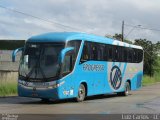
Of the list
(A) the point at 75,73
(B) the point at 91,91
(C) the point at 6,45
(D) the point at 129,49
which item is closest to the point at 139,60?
(D) the point at 129,49

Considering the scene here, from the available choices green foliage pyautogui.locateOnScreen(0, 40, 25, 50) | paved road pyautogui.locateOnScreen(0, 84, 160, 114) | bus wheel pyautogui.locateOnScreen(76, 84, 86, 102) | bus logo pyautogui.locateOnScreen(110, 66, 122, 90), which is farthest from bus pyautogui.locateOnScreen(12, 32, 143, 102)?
green foliage pyautogui.locateOnScreen(0, 40, 25, 50)

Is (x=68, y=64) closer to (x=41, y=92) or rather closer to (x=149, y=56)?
(x=41, y=92)

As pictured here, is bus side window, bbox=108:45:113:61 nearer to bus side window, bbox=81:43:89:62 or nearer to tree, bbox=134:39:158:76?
bus side window, bbox=81:43:89:62

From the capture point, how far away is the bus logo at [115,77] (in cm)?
2645

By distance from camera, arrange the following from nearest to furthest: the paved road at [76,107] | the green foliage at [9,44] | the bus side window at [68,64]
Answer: the paved road at [76,107], the bus side window at [68,64], the green foliage at [9,44]

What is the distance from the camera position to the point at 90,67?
23.2m

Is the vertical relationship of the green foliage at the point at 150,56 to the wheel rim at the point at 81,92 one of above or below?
above

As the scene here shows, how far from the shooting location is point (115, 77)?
2692 centimetres

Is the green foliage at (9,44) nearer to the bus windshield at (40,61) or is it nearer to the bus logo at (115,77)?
the bus logo at (115,77)

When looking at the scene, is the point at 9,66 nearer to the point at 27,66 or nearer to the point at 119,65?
the point at 119,65

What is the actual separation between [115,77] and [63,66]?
710cm

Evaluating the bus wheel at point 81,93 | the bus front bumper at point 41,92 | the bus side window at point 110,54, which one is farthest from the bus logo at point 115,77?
the bus front bumper at point 41,92

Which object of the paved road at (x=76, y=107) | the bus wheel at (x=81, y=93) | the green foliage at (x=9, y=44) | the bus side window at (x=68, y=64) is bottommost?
the paved road at (x=76, y=107)

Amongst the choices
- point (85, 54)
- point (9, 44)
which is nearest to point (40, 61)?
point (85, 54)
